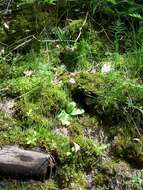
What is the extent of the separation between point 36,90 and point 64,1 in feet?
5.30

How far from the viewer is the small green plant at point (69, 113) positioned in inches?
159

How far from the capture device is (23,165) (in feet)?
11.6

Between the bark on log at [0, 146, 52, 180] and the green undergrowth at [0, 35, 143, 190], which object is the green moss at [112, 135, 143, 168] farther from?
the bark on log at [0, 146, 52, 180]

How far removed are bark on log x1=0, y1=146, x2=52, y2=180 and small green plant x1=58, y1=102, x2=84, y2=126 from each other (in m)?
0.54

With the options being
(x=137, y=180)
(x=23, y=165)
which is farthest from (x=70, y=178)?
(x=137, y=180)

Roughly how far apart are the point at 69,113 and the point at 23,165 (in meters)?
0.81

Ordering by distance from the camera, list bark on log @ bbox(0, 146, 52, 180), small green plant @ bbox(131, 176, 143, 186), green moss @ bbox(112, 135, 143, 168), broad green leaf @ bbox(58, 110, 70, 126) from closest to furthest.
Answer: bark on log @ bbox(0, 146, 52, 180) → small green plant @ bbox(131, 176, 143, 186) → green moss @ bbox(112, 135, 143, 168) → broad green leaf @ bbox(58, 110, 70, 126)

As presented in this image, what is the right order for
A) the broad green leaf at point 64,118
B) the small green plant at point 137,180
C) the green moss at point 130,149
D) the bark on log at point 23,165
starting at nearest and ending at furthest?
the bark on log at point 23,165, the small green plant at point 137,180, the green moss at point 130,149, the broad green leaf at point 64,118

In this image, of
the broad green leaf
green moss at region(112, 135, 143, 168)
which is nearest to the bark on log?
the broad green leaf

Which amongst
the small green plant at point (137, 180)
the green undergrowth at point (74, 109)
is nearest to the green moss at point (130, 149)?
the green undergrowth at point (74, 109)

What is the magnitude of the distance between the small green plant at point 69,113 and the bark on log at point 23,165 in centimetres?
54

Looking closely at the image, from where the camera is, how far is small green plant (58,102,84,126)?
403 centimetres

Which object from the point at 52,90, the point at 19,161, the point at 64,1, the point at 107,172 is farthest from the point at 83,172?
the point at 64,1

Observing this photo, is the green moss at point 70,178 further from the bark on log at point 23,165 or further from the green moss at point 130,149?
Answer: the green moss at point 130,149
